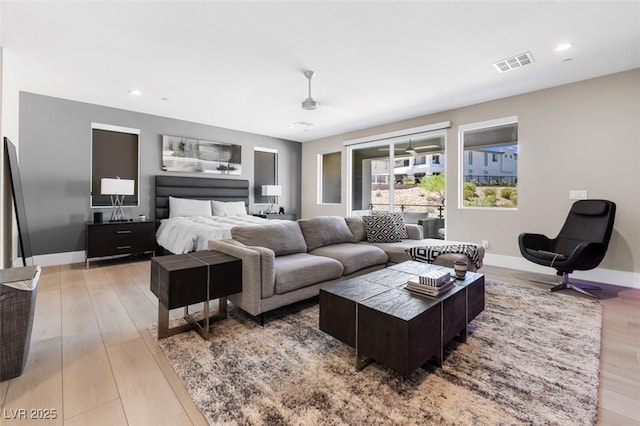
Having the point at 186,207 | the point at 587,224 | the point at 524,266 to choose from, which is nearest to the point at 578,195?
the point at 587,224

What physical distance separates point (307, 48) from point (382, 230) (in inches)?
95.1

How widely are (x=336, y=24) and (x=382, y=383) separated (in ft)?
9.28

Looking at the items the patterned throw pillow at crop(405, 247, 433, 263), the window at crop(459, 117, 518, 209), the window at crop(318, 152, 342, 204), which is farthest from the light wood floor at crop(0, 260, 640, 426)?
the window at crop(318, 152, 342, 204)

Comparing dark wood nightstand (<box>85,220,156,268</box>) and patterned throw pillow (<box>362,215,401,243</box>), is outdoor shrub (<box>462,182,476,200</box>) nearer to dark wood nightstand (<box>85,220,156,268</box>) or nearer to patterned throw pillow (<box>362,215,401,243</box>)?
patterned throw pillow (<box>362,215,401,243</box>)

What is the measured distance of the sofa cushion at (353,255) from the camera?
9.97 ft

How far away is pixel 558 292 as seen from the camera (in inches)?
127

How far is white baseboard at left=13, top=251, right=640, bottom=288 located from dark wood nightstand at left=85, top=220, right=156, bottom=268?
2.07 feet

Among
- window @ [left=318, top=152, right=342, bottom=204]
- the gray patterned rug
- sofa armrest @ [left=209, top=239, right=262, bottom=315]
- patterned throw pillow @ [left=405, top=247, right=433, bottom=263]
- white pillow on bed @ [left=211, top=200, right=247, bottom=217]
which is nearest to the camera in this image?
the gray patterned rug

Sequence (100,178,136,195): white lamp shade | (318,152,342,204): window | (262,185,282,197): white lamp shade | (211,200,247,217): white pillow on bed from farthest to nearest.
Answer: (318,152,342,204): window
(262,185,282,197): white lamp shade
(211,200,247,217): white pillow on bed
(100,178,136,195): white lamp shade

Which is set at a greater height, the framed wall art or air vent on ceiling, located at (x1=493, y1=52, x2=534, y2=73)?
air vent on ceiling, located at (x1=493, y1=52, x2=534, y2=73)

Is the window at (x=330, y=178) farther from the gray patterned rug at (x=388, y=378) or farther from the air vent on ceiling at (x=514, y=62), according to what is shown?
the gray patterned rug at (x=388, y=378)

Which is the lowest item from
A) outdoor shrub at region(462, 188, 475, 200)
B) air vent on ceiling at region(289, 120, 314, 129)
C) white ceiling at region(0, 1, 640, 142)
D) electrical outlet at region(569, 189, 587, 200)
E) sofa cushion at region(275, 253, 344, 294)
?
sofa cushion at region(275, 253, 344, 294)

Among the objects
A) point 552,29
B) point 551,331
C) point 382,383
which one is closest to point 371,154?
point 552,29

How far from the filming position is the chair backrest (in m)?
3.22
